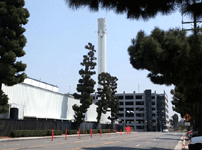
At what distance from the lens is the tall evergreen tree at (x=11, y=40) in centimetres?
3122

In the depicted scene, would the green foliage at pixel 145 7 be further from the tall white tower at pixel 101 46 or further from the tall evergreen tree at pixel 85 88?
the tall white tower at pixel 101 46

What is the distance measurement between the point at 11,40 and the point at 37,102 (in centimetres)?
1548

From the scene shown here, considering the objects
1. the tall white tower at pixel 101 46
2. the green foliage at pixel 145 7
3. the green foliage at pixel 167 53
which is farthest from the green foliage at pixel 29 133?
the tall white tower at pixel 101 46

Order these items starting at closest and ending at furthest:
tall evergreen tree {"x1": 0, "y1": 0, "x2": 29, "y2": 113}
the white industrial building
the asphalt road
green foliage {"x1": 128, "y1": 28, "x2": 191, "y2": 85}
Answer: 1. green foliage {"x1": 128, "y1": 28, "x2": 191, "y2": 85}
2. the asphalt road
3. tall evergreen tree {"x1": 0, "y1": 0, "x2": 29, "y2": 113}
4. the white industrial building

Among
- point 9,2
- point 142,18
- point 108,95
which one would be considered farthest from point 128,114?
point 142,18

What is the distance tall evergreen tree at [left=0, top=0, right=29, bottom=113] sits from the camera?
3122cm

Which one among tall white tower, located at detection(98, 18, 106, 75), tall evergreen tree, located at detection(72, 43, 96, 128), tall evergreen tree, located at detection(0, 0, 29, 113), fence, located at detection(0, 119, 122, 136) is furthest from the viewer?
tall white tower, located at detection(98, 18, 106, 75)

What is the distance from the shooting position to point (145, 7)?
7.30 meters

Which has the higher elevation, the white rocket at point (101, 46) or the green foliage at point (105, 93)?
the white rocket at point (101, 46)

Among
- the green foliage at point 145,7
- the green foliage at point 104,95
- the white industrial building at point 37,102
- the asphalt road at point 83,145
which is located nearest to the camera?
the green foliage at point 145,7

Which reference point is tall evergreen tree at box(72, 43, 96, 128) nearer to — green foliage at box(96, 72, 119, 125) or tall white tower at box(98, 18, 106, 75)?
green foliage at box(96, 72, 119, 125)

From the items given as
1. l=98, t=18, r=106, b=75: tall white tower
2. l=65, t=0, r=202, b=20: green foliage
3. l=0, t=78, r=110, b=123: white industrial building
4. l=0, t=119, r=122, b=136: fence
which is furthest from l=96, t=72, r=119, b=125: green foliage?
l=65, t=0, r=202, b=20: green foliage

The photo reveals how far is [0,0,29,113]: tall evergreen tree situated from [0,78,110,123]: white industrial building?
25.1 ft

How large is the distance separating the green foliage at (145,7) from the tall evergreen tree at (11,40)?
25639 millimetres
